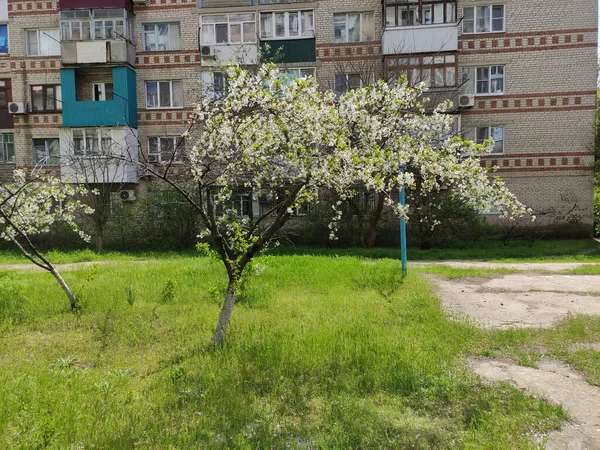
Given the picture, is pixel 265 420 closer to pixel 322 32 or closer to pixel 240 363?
pixel 240 363

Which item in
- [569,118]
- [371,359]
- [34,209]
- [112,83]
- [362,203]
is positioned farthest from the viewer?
[112,83]

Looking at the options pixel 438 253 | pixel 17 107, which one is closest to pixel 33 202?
pixel 438 253

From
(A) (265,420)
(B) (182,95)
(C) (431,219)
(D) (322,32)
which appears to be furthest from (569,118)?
(A) (265,420)

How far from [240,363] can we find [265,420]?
1179mm

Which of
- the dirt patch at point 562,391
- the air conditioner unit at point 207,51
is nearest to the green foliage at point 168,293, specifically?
the dirt patch at point 562,391

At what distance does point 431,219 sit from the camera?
16.4m

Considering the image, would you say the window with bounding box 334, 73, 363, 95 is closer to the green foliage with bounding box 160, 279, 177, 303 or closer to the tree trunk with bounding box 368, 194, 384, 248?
the tree trunk with bounding box 368, 194, 384, 248

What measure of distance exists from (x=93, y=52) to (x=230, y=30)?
6.11 metres

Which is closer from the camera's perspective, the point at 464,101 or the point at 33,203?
the point at 33,203

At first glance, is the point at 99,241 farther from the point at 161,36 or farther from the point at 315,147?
the point at 315,147

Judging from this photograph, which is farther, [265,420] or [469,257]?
[469,257]

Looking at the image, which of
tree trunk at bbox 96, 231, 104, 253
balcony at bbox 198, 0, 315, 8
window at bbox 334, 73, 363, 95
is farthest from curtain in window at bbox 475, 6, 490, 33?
tree trunk at bbox 96, 231, 104, 253

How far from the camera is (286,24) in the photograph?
21484 mm

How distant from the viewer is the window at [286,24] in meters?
21.5
